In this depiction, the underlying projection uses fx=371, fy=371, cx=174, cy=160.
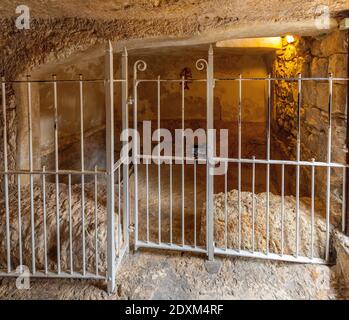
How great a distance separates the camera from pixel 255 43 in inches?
172

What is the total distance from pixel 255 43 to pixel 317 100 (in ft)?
4.83

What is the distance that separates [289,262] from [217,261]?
548mm

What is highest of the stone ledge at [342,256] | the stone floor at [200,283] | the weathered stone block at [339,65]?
the weathered stone block at [339,65]

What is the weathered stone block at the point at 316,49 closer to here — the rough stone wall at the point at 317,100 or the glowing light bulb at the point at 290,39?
the rough stone wall at the point at 317,100

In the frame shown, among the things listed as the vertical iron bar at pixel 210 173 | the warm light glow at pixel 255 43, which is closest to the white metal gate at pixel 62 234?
the vertical iron bar at pixel 210 173

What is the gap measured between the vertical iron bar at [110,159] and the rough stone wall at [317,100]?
1.70 meters

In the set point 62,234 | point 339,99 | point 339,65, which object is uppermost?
point 339,65

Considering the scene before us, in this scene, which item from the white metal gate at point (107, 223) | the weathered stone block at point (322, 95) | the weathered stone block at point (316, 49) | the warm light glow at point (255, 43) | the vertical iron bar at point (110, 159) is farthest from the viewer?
the warm light glow at point (255, 43)

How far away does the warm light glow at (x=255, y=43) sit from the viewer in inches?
168

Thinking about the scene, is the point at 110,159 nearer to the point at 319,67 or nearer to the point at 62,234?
the point at 62,234

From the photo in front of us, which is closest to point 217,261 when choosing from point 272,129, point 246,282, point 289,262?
point 246,282

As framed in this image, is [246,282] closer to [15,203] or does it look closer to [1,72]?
[15,203]

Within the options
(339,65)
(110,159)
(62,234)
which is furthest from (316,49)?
(62,234)

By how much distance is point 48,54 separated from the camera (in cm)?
289
